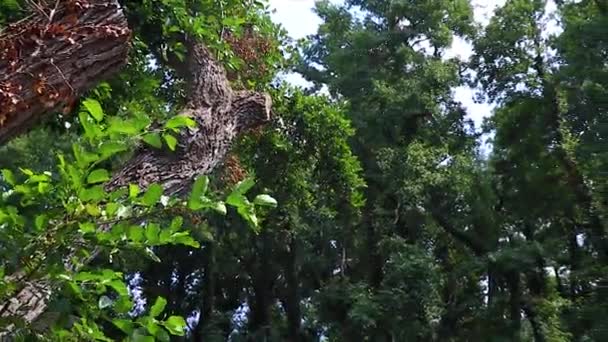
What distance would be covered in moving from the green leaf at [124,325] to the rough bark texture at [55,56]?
33 cm

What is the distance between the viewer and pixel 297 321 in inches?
524

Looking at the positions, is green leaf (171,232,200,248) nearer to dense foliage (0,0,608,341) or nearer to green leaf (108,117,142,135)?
green leaf (108,117,142,135)

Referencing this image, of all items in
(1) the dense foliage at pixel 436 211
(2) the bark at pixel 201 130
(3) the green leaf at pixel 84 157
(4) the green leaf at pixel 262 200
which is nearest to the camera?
(3) the green leaf at pixel 84 157

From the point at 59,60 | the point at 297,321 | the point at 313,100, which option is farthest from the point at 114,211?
the point at 297,321

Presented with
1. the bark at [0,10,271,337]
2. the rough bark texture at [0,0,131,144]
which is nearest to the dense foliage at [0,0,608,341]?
the bark at [0,10,271,337]

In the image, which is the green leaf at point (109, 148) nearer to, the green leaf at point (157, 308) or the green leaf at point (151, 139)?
the green leaf at point (151, 139)

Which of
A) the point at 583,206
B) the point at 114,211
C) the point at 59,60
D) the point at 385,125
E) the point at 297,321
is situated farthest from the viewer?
the point at 297,321

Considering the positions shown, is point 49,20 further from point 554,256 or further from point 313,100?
point 554,256

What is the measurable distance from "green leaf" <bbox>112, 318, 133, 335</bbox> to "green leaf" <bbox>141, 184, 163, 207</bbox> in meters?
0.17

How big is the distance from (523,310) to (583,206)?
199cm

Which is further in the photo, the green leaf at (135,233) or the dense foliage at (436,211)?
the dense foliage at (436,211)

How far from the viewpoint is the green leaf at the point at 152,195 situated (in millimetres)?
1109

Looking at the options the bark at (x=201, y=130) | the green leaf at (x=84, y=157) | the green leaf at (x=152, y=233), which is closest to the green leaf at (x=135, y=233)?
the green leaf at (x=152, y=233)

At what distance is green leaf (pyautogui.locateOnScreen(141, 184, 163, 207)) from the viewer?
1.11 meters
